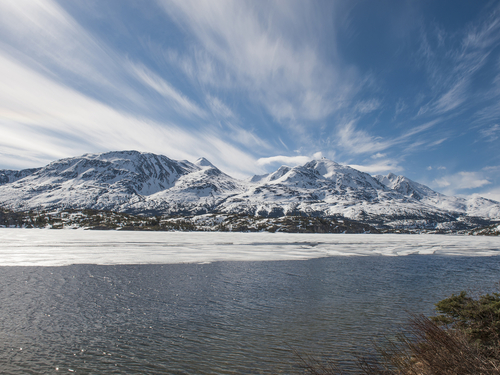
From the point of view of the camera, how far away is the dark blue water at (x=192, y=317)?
11.1 metres

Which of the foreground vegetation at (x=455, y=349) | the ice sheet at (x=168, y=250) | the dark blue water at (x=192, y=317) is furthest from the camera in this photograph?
the ice sheet at (x=168, y=250)

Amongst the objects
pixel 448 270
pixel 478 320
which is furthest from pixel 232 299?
pixel 448 270

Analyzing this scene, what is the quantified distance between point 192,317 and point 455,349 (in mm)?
12792

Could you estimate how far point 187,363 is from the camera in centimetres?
1085

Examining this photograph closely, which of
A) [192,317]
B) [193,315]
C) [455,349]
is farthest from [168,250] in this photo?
[455,349]

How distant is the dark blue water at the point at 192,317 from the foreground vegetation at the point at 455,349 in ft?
9.03

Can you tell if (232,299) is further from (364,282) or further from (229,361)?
(364,282)

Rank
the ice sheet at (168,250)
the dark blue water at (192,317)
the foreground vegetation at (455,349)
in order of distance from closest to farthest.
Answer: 1. the foreground vegetation at (455,349)
2. the dark blue water at (192,317)
3. the ice sheet at (168,250)

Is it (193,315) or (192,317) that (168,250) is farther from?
(192,317)

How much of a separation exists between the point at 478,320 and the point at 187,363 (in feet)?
38.6

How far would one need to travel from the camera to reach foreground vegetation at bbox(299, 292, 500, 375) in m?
6.70

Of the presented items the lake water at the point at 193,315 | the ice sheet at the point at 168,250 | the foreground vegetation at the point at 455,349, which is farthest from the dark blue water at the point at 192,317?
the ice sheet at the point at 168,250

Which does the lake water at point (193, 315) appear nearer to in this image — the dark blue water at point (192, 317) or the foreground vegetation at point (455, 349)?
the dark blue water at point (192, 317)

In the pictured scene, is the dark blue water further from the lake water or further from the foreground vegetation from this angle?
the foreground vegetation
